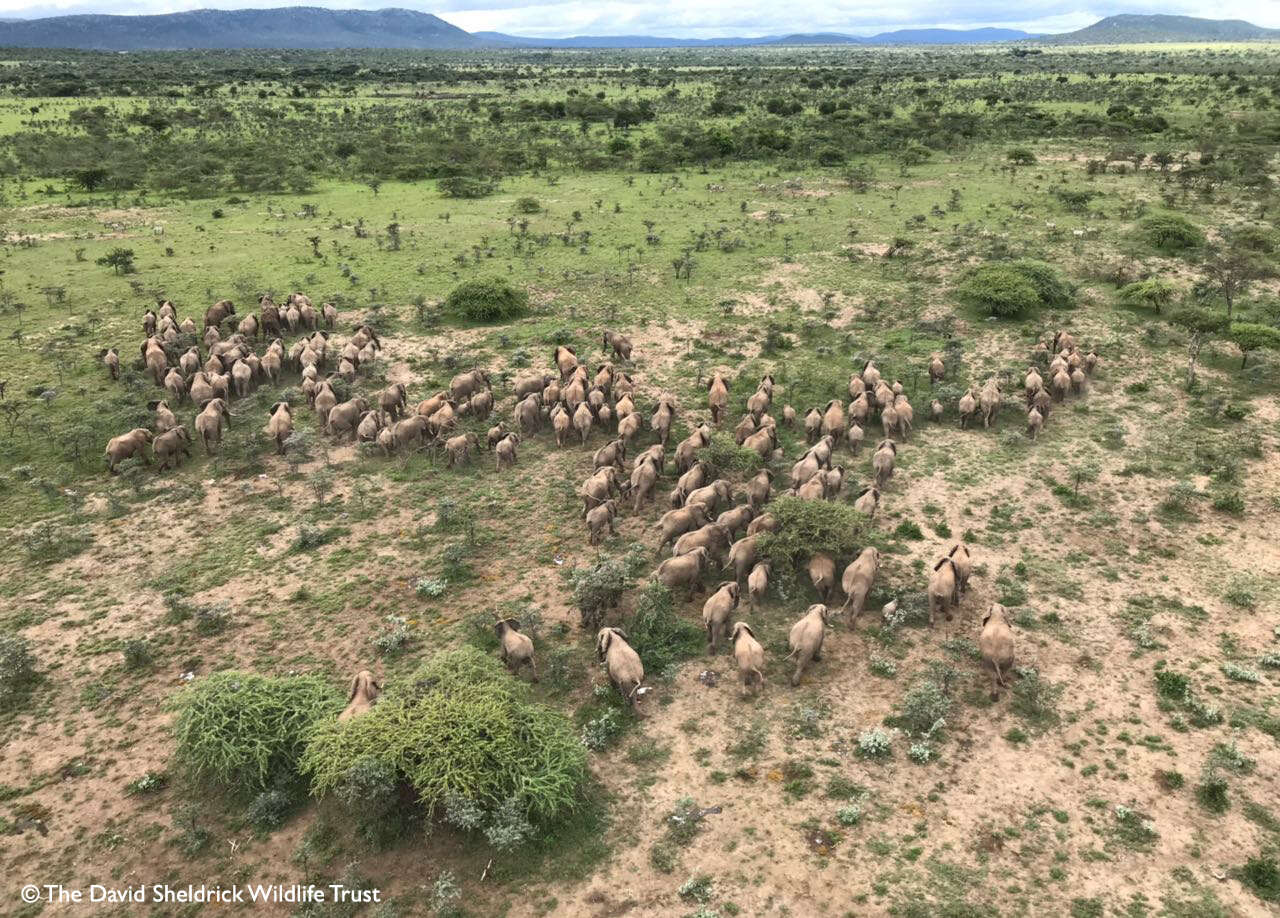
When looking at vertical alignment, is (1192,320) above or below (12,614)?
above

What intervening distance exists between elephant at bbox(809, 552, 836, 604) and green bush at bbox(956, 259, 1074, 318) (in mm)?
14116

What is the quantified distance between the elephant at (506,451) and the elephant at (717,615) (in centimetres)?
648

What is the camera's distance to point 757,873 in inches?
313

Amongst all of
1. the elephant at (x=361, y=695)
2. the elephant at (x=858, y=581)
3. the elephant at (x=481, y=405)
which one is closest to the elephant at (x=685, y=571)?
the elephant at (x=858, y=581)

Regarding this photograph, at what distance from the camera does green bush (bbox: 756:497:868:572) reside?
1201 cm

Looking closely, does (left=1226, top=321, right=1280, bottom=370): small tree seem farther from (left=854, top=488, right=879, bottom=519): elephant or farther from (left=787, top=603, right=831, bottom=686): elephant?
(left=787, top=603, right=831, bottom=686): elephant

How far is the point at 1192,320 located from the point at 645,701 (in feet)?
61.6

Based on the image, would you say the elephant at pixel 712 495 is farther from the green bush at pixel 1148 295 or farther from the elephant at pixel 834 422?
the green bush at pixel 1148 295

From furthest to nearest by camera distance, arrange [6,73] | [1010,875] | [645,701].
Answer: [6,73]
[645,701]
[1010,875]

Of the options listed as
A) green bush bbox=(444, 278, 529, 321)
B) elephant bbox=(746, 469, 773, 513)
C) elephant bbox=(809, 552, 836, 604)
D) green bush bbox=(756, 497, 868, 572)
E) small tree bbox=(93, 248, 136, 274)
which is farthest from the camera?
small tree bbox=(93, 248, 136, 274)

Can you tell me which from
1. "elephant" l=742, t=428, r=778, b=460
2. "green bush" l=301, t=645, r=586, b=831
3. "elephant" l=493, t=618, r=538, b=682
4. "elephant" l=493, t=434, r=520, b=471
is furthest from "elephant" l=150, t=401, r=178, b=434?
"elephant" l=742, t=428, r=778, b=460

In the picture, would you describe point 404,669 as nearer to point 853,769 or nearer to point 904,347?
point 853,769

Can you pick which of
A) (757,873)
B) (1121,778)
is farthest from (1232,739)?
(757,873)

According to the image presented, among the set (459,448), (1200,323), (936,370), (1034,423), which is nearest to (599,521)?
(459,448)
